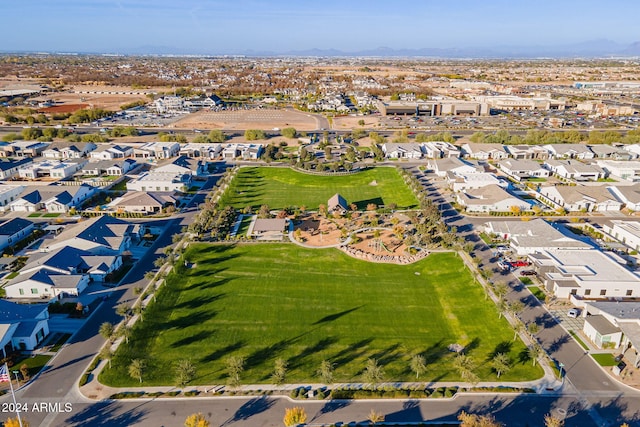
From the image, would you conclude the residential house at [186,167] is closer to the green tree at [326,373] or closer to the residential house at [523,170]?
the green tree at [326,373]

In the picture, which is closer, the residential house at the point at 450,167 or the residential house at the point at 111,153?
the residential house at the point at 450,167

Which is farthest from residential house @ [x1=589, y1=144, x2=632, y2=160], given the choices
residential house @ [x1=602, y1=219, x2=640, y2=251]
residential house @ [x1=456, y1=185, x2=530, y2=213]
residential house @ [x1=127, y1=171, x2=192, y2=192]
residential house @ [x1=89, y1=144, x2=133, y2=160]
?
residential house @ [x1=89, y1=144, x2=133, y2=160]

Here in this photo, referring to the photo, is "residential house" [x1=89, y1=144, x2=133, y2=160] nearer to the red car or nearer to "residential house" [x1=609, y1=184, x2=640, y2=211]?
the red car

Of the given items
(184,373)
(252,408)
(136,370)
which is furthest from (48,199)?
(252,408)

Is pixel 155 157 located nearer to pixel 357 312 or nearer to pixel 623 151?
pixel 357 312

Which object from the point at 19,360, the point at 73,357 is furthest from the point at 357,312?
the point at 19,360

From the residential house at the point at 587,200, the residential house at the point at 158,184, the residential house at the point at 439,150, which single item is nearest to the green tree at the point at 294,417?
the residential house at the point at 158,184
